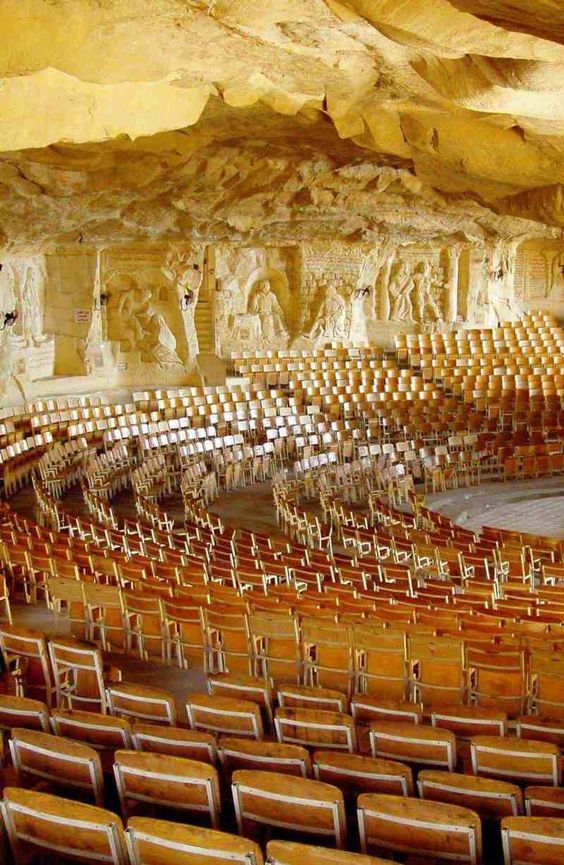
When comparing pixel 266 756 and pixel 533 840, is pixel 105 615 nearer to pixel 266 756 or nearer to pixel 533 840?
pixel 266 756

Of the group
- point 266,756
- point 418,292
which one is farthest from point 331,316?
point 266,756

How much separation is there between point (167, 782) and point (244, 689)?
1717 mm

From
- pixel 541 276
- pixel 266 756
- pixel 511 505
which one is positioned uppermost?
pixel 541 276

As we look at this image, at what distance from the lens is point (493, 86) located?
10.3 metres

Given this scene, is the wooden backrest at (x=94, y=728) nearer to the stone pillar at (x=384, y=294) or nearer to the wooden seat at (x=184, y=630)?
A: the wooden seat at (x=184, y=630)

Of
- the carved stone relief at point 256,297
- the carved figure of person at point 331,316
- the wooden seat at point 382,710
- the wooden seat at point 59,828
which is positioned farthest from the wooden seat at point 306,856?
the carved figure of person at point 331,316

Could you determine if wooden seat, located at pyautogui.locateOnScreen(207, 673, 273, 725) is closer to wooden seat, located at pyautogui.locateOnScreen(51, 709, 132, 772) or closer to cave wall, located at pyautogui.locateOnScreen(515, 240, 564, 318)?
wooden seat, located at pyautogui.locateOnScreen(51, 709, 132, 772)

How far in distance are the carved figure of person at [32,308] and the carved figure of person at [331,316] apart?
8175 millimetres

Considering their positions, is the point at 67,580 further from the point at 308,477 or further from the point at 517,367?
the point at 517,367

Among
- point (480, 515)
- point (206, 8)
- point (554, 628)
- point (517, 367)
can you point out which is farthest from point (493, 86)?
point (517, 367)

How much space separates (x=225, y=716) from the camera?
5250mm

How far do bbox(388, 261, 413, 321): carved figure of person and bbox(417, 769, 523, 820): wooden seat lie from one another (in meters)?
25.2

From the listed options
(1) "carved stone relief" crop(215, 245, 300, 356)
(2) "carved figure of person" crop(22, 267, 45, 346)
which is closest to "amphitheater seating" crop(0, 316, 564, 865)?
(2) "carved figure of person" crop(22, 267, 45, 346)

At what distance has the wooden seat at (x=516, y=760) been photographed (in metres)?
4.51
